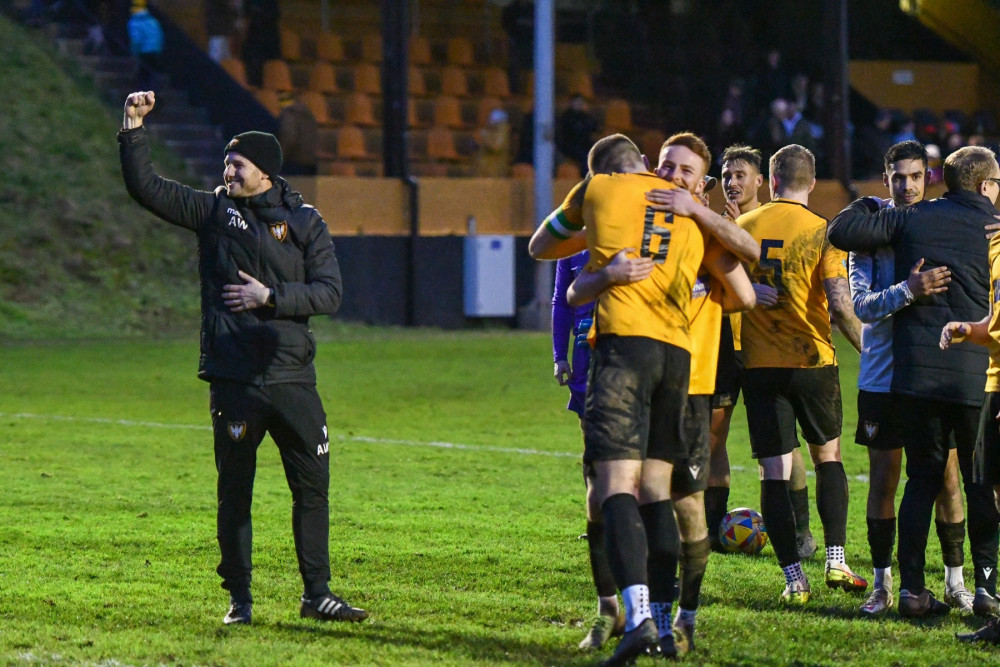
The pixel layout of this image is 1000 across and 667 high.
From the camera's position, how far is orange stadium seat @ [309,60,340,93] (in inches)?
1096

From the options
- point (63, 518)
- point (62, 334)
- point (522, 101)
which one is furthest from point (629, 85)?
point (63, 518)

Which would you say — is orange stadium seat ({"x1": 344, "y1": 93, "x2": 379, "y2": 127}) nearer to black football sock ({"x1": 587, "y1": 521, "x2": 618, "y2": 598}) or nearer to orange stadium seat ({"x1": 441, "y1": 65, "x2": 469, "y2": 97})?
orange stadium seat ({"x1": 441, "y1": 65, "x2": 469, "y2": 97})

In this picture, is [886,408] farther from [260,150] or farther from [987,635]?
[260,150]

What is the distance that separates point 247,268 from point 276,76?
21.5 meters

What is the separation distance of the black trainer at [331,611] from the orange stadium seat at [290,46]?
896 inches

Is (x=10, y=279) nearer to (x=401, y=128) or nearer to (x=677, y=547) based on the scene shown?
(x=401, y=128)

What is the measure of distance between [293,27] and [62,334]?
10.6m

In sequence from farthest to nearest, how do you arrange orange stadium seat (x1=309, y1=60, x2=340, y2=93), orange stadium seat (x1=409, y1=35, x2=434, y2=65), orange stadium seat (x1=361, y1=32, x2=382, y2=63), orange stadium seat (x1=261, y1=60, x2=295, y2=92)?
1. orange stadium seat (x1=409, y1=35, x2=434, y2=65)
2. orange stadium seat (x1=361, y1=32, x2=382, y2=63)
3. orange stadium seat (x1=309, y1=60, x2=340, y2=93)
4. orange stadium seat (x1=261, y1=60, x2=295, y2=92)

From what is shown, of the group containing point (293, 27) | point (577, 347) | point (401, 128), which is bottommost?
point (577, 347)

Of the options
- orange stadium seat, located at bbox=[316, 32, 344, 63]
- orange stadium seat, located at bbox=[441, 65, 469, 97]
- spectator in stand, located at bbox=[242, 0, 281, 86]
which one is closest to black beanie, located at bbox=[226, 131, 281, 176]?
spectator in stand, located at bbox=[242, 0, 281, 86]

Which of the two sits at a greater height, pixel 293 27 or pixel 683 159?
pixel 293 27

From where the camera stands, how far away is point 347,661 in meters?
5.73

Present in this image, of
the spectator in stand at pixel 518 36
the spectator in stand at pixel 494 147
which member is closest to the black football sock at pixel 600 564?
the spectator in stand at pixel 494 147

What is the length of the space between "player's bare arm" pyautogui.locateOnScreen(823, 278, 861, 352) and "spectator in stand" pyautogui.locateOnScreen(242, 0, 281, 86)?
2093 cm
